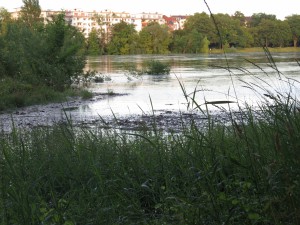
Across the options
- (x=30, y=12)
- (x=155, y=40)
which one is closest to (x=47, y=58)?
(x=30, y=12)

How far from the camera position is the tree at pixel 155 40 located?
10481cm

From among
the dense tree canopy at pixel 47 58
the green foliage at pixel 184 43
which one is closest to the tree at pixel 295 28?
the dense tree canopy at pixel 47 58

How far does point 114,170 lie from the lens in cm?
392

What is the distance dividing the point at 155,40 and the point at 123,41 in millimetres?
9743

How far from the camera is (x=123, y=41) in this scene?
112438mm

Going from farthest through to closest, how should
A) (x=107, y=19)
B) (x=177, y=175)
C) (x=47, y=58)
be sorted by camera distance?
(x=107, y=19) < (x=47, y=58) < (x=177, y=175)

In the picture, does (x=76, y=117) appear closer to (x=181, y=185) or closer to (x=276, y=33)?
(x=276, y=33)

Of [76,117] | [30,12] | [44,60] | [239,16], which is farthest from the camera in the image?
[30,12]

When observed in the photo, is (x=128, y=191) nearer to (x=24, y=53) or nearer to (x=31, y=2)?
(x=24, y=53)

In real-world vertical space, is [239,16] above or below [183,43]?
above

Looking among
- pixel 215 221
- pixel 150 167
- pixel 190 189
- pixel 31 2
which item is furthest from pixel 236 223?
pixel 31 2

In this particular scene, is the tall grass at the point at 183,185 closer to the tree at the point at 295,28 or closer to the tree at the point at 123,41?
the tree at the point at 295,28

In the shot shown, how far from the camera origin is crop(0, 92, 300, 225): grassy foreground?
8.71 ft

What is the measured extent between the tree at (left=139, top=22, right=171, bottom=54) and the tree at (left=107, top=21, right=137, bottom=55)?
2.05m
